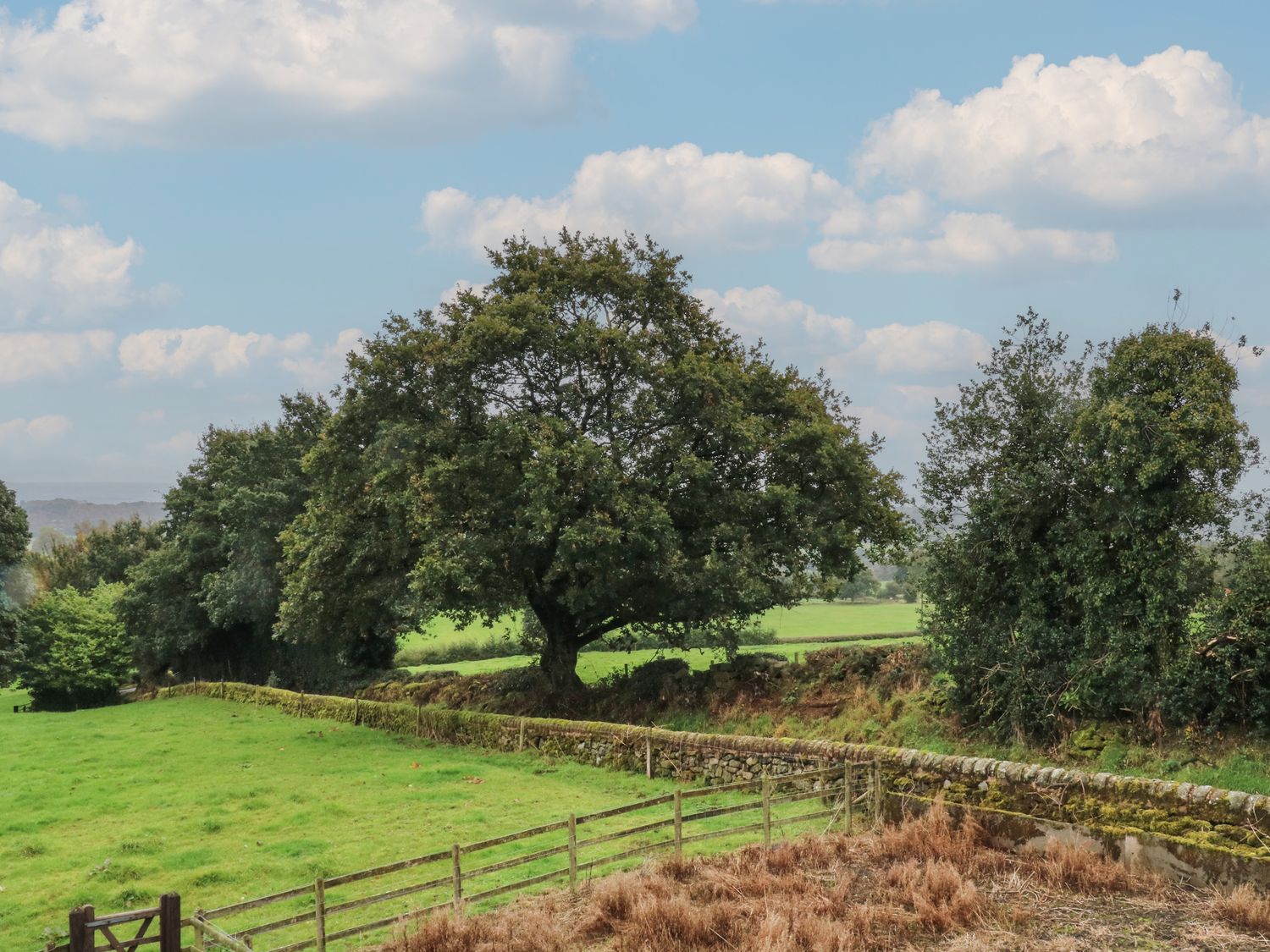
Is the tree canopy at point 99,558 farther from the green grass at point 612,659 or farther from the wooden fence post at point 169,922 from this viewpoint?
the wooden fence post at point 169,922

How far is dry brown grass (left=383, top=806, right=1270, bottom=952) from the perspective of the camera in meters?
10.2

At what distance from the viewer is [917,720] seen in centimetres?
1819

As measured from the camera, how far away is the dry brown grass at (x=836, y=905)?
1022 centimetres

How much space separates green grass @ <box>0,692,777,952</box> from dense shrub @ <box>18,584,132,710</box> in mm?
14641

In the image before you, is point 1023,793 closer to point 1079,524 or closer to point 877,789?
point 877,789

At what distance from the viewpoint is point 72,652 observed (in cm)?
4269

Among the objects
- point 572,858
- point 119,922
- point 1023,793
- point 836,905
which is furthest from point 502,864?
point 1023,793

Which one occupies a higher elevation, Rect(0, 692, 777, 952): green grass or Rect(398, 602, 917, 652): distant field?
Rect(398, 602, 917, 652): distant field

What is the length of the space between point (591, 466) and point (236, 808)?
397 inches

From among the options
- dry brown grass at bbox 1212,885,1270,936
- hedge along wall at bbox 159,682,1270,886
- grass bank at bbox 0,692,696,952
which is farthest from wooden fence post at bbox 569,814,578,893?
dry brown grass at bbox 1212,885,1270,936

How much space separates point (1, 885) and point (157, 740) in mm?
15149

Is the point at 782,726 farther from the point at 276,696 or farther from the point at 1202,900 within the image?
the point at 276,696

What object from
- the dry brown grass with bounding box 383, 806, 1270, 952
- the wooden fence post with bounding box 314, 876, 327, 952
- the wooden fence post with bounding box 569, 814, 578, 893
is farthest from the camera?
the wooden fence post with bounding box 569, 814, 578, 893

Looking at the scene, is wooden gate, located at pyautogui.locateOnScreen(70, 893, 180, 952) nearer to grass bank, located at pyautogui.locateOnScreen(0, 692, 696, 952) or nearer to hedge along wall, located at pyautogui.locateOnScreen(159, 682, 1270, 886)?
grass bank, located at pyautogui.locateOnScreen(0, 692, 696, 952)
